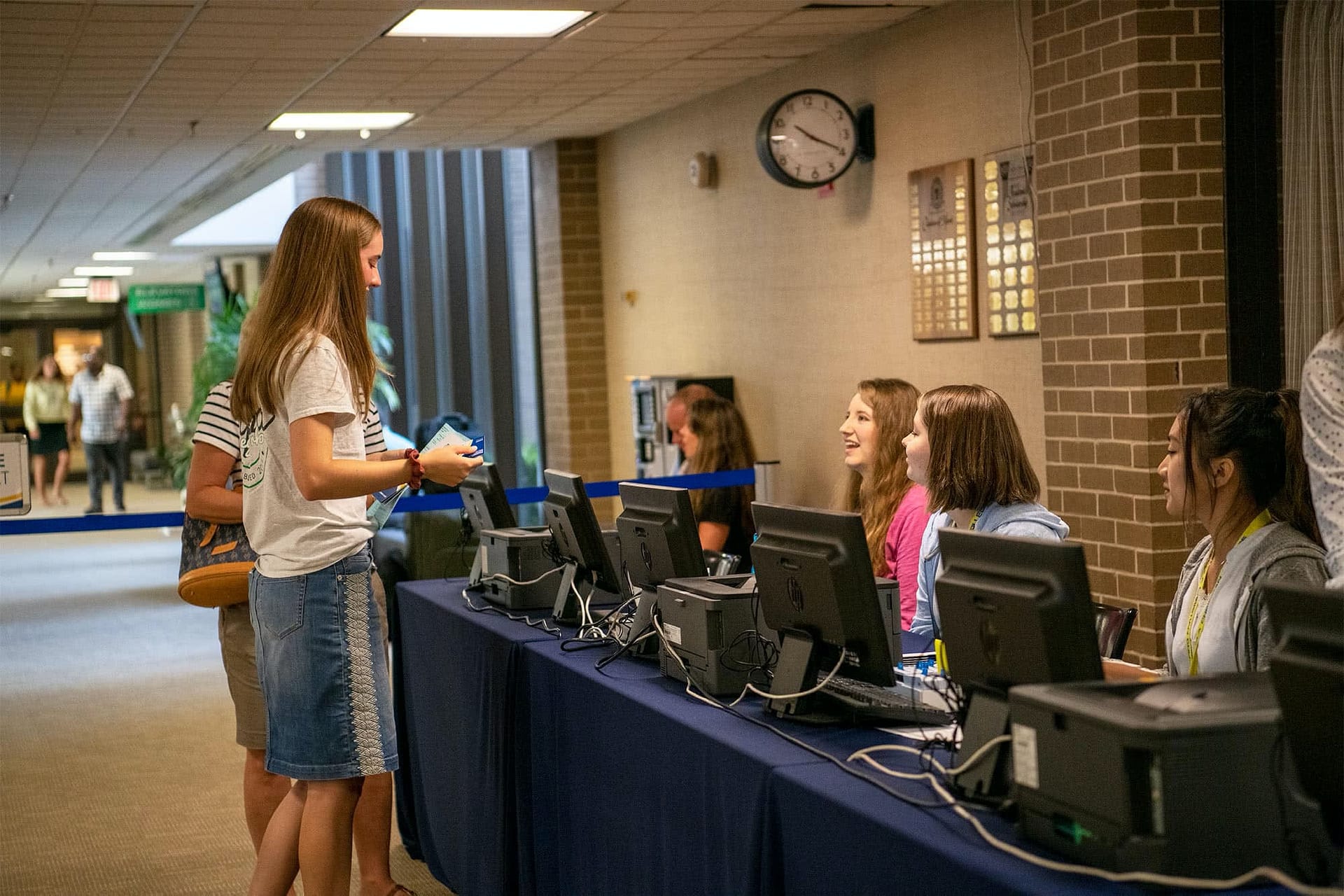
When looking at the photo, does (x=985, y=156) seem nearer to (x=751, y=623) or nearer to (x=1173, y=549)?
(x=1173, y=549)

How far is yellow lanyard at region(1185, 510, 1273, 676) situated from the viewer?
2.80 m

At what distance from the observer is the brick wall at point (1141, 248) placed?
4.73 meters

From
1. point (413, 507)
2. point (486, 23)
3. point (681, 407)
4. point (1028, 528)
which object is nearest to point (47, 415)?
point (681, 407)

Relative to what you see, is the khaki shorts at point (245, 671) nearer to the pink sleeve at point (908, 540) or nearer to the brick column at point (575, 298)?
the pink sleeve at point (908, 540)

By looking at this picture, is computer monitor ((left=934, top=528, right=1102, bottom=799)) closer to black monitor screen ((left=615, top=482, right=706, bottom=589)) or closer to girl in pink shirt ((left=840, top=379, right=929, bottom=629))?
black monitor screen ((left=615, top=482, right=706, bottom=589))

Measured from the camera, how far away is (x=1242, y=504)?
2809 millimetres

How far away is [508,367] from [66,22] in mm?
7346

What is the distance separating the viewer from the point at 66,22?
5.42m

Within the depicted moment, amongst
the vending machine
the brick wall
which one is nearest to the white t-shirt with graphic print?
the brick wall

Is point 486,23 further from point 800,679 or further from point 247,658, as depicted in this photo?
point 800,679

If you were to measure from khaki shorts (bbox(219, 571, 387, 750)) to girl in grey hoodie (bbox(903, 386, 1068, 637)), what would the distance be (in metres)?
1.43

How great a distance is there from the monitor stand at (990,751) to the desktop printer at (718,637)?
72cm

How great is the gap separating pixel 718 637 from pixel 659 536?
53cm

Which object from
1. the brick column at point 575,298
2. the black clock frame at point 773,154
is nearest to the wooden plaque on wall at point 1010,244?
the black clock frame at point 773,154
